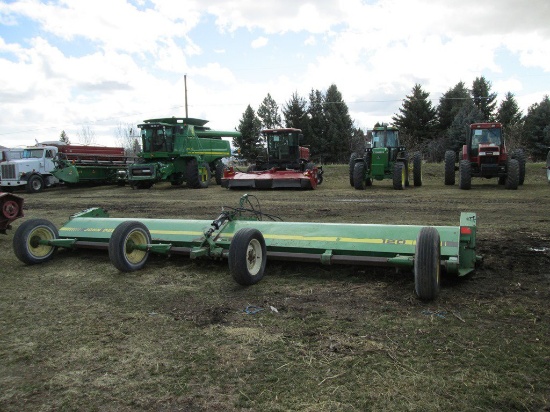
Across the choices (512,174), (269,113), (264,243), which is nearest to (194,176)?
(512,174)

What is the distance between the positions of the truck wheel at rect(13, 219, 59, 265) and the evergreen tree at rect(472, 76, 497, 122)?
54.4 m

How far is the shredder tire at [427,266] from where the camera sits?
396cm

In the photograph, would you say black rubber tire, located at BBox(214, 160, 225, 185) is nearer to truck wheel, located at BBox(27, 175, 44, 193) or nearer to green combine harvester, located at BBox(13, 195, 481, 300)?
truck wheel, located at BBox(27, 175, 44, 193)

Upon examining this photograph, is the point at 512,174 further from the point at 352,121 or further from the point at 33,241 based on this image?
the point at 352,121

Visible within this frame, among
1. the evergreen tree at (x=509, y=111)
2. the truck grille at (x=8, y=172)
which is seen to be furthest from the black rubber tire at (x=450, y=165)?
the evergreen tree at (x=509, y=111)

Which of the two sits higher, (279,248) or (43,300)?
(279,248)

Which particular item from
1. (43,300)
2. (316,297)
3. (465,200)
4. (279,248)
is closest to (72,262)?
(43,300)

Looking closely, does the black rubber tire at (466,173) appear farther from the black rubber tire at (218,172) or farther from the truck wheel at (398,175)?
the black rubber tire at (218,172)

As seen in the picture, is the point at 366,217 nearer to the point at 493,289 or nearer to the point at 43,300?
the point at 493,289

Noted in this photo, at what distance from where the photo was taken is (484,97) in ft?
175

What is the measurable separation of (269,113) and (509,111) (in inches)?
1118

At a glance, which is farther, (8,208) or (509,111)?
(509,111)

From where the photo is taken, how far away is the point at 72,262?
611 centimetres

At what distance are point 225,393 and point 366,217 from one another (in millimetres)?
6864
